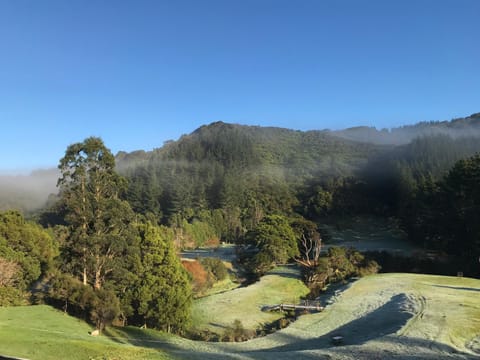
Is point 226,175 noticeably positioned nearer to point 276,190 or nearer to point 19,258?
point 276,190

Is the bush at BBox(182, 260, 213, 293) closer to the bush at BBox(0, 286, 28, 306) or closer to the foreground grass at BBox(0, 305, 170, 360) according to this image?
the bush at BBox(0, 286, 28, 306)

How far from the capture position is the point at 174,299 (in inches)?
980

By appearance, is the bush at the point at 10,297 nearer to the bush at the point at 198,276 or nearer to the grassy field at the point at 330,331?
the grassy field at the point at 330,331

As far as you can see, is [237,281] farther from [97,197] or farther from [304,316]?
[97,197]

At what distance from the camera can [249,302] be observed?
33.2m

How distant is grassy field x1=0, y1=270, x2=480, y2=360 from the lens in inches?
541

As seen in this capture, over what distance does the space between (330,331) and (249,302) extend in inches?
416

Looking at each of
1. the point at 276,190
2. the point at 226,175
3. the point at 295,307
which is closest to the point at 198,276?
the point at 295,307

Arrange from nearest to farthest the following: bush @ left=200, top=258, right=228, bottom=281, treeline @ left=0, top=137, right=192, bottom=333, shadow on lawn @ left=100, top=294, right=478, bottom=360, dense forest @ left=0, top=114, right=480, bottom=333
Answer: shadow on lawn @ left=100, top=294, right=478, bottom=360, treeline @ left=0, top=137, right=192, bottom=333, dense forest @ left=0, top=114, right=480, bottom=333, bush @ left=200, top=258, right=228, bottom=281

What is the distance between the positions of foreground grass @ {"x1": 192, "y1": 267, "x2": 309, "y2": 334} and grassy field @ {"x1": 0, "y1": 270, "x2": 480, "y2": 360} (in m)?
0.15

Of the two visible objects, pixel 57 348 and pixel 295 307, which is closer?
pixel 57 348

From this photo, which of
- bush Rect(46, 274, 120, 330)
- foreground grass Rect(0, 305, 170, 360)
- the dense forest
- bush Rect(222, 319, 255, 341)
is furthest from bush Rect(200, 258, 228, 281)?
foreground grass Rect(0, 305, 170, 360)

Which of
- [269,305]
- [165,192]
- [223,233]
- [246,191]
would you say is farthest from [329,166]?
[269,305]

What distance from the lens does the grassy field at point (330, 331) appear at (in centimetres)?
1373
